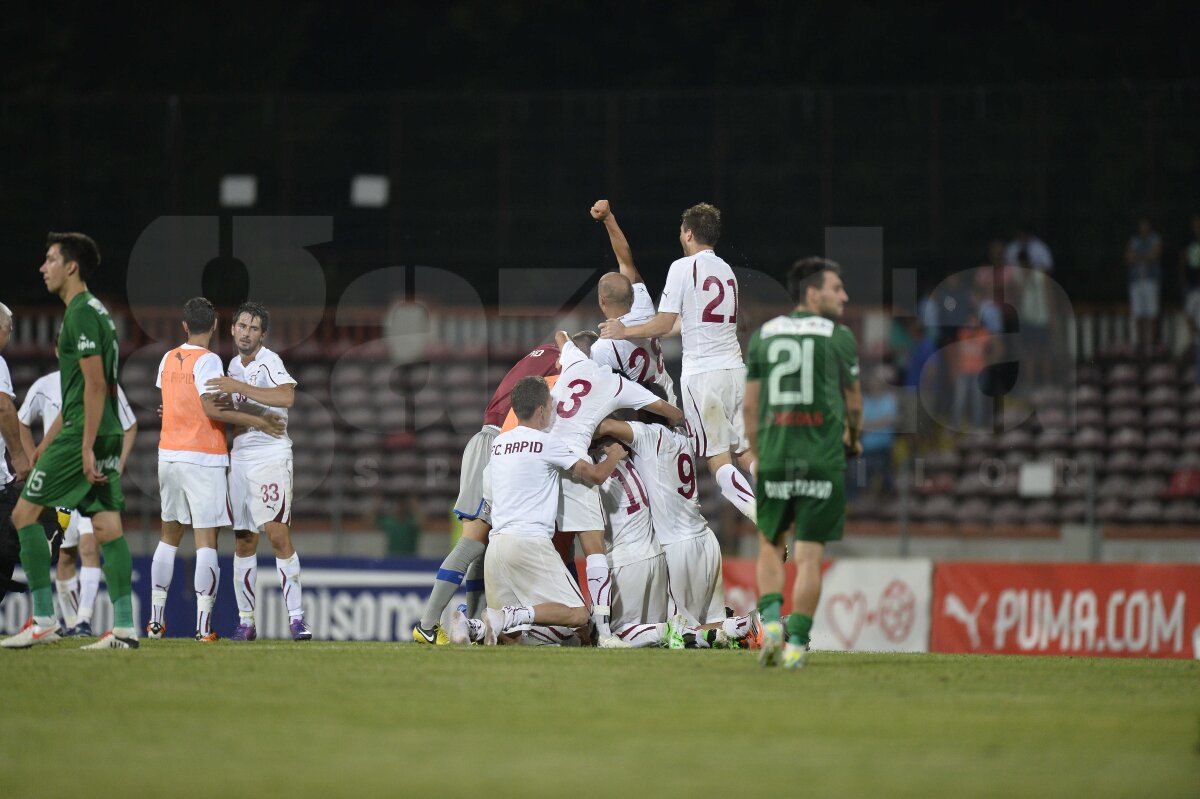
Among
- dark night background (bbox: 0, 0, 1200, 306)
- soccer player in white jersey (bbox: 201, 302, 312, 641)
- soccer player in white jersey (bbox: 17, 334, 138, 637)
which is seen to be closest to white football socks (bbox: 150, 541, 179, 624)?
soccer player in white jersey (bbox: 201, 302, 312, 641)

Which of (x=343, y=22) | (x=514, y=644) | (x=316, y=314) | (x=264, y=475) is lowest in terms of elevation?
(x=514, y=644)

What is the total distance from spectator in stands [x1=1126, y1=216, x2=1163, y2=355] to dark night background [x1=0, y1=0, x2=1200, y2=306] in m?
0.82

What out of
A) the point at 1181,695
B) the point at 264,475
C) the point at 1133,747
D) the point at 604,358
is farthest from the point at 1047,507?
the point at 1133,747

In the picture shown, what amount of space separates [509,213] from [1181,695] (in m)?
20.1

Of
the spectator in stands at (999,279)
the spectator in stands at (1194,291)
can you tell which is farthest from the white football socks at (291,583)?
the spectator in stands at (1194,291)

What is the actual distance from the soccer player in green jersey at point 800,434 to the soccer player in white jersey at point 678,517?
3177 mm

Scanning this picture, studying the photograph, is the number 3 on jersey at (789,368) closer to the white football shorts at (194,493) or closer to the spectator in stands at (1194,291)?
the white football shorts at (194,493)

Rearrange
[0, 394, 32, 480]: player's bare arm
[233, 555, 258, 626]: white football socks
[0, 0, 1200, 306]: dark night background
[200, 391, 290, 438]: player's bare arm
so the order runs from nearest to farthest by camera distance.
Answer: [0, 394, 32, 480]: player's bare arm → [200, 391, 290, 438]: player's bare arm → [233, 555, 258, 626]: white football socks → [0, 0, 1200, 306]: dark night background

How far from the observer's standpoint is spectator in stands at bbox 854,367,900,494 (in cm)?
2339

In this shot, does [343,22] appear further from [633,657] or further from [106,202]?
[633,657]

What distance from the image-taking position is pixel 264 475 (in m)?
13.5

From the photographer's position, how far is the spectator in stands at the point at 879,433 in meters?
23.4

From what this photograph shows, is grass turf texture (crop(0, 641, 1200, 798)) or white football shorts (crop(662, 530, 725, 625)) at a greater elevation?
white football shorts (crop(662, 530, 725, 625))

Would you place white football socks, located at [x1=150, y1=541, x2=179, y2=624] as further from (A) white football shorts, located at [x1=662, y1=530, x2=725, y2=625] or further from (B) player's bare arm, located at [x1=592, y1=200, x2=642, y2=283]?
(B) player's bare arm, located at [x1=592, y1=200, x2=642, y2=283]
